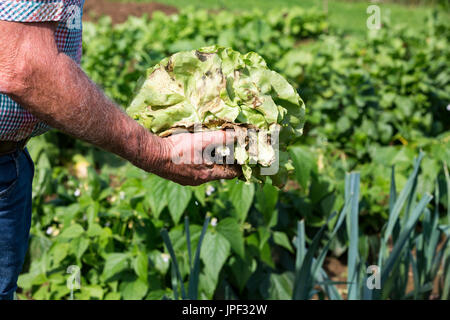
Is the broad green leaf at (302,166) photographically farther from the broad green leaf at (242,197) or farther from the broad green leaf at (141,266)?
the broad green leaf at (141,266)

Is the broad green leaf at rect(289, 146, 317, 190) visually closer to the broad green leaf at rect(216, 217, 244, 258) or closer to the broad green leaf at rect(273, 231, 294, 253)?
the broad green leaf at rect(273, 231, 294, 253)

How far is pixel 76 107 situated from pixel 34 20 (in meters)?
0.19

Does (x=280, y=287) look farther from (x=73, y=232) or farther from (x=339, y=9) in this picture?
(x=339, y=9)

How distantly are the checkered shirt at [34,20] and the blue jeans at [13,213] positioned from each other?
120mm

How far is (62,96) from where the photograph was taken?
3.56 feet

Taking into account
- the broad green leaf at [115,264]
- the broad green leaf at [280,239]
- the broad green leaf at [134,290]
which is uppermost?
the broad green leaf at [280,239]

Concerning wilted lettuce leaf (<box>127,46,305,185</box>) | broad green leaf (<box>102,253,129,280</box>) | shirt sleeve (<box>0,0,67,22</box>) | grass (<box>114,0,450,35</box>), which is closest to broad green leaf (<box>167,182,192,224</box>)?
broad green leaf (<box>102,253,129,280</box>)

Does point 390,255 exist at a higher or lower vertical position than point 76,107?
lower

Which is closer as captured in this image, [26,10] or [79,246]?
[26,10]

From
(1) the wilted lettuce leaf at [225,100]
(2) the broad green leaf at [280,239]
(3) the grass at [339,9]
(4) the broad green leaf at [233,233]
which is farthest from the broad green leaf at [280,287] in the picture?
(3) the grass at [339,9]

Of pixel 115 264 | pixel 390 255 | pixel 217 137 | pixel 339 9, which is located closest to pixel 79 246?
pixel 115 264

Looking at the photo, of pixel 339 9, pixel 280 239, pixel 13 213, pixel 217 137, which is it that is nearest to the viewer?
pixel 217 137

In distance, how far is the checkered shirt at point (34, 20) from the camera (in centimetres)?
101
